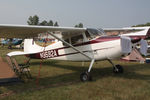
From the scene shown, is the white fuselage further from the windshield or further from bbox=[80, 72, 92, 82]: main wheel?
bbox=[80, 72, 92, 82]: main wheel

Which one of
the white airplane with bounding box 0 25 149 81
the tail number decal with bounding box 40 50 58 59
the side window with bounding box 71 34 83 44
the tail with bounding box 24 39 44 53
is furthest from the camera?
the tail with bounding box 24 39 44 53

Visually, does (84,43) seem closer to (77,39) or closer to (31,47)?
(77,39)

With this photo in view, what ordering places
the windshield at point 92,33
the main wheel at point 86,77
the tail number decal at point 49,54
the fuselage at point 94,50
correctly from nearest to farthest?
the fuselage at point 94,50
the main wheel at point 86,77
the windshield at point 92,33
the tail number decal at point 49,54

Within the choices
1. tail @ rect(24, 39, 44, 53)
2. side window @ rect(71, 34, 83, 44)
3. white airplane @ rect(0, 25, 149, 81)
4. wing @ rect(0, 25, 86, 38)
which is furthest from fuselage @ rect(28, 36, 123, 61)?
tail @ rect(24, 39, 44, 53)

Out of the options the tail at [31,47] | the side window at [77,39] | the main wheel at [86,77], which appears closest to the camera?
the main wheel at [86,77]

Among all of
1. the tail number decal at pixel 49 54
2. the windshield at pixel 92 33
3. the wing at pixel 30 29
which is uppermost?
the wing at pixel 30 29

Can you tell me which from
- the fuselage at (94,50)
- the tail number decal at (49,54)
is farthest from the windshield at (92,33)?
the tail number decal at (49,54)

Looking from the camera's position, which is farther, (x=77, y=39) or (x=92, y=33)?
(x=77, y=39)

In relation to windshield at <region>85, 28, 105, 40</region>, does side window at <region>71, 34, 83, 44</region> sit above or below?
below

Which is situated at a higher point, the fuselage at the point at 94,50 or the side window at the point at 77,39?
the side window at the point at 77,39

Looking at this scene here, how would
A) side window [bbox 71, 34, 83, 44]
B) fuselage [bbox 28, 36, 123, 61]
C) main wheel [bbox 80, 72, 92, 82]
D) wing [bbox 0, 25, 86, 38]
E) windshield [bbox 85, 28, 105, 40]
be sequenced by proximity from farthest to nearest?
side window [bbox 71, 34, 83, 44]
windshield [bbox 85, 28, 105, 40]
main wheel [bbox 80, 72, 92, 82]
fuselage [bbox 28, 36, 123, 61]
wing [bbox 0, 25, 86, 38]

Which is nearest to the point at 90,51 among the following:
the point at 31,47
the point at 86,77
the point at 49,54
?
the point at 86,77

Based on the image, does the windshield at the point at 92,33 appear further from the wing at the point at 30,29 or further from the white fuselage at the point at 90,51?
the white fuselage at the point at 90,51

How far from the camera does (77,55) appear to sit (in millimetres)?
7227
